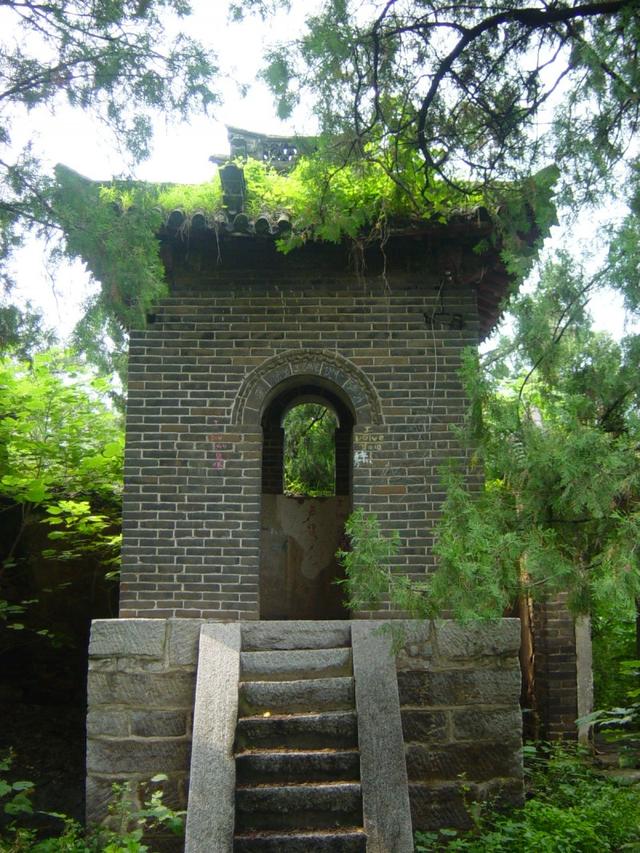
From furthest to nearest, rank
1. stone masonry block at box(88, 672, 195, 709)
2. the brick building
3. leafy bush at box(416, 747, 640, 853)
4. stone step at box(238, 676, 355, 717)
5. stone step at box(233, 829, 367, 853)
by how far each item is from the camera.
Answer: the brick building
stone masonry block at box(88, 672, 195, 709)
stone step at box(238, 676, 355, 717)
leafy bush at box(416, 747, 640, 853)
stone step at box(233, 829, 367, 853)

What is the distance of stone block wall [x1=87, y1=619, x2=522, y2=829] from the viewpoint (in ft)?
19.0

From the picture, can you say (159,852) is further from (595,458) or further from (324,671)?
(595,458)

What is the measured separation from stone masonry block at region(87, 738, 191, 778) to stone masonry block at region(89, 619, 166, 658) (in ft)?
1.82

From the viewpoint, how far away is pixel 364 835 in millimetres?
4719

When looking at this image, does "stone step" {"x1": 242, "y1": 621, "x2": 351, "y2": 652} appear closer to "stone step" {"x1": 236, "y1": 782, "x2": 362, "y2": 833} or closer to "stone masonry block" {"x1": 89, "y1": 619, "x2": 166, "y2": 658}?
"stone masonry block" {"x1": 89, "y1": 619, "x2": 166, "y2": 658}

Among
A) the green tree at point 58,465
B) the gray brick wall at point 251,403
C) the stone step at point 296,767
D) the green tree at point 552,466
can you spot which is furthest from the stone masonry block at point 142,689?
the green tree at point 58,465

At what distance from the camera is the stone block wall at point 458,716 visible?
5840 millimetres

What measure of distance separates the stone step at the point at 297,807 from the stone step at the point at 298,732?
0.39m

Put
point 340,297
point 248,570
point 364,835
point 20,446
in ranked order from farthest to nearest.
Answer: point 20,446 → point 340,297 → point 248,570 → point 364,835

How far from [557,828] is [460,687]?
3.36 feet

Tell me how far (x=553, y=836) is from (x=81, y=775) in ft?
15.1

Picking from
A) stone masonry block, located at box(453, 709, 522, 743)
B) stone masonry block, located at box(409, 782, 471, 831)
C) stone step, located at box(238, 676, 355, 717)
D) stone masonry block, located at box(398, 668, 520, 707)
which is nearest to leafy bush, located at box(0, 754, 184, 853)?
stone step, located at box(238, 676, 355, 717)

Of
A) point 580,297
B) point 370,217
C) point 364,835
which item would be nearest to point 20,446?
point 370,217

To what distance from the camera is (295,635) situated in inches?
241
